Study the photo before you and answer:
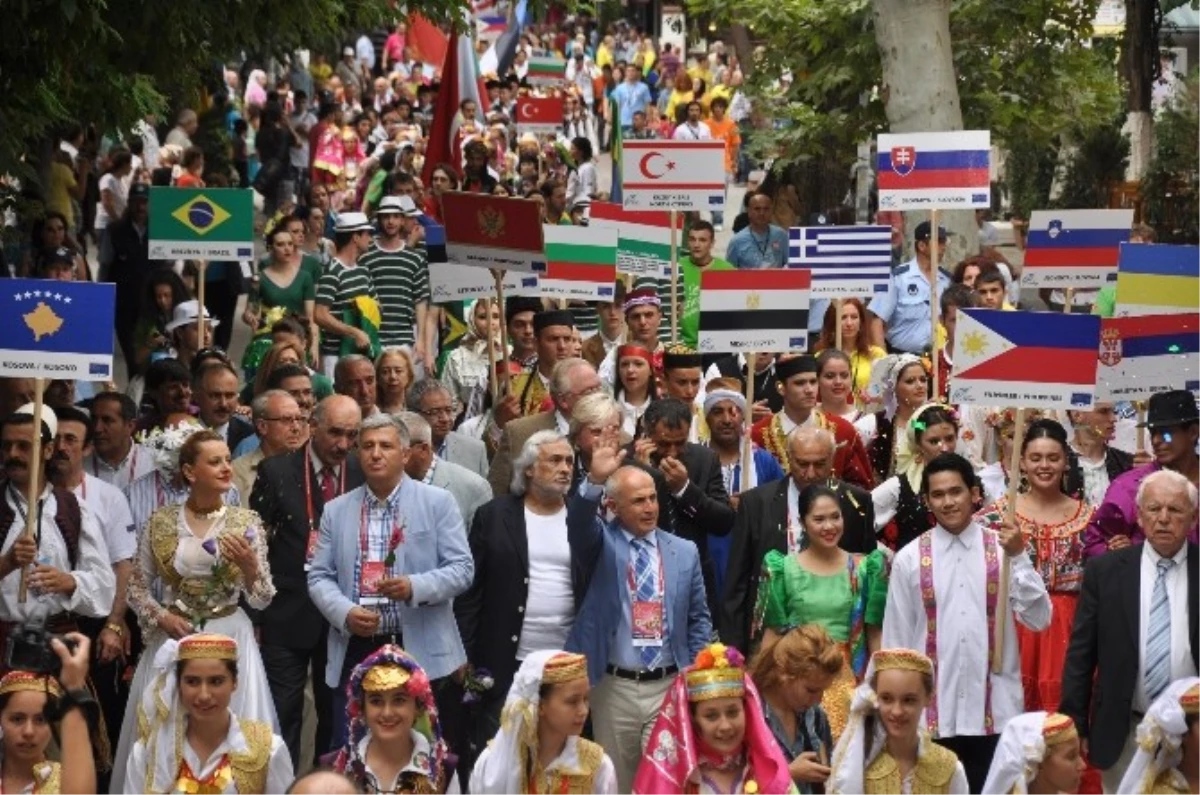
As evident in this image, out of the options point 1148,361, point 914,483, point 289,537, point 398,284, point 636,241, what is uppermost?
point 636,241

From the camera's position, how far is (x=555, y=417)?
14.4 meters

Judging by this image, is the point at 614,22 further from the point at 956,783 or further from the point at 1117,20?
the point at 956,783

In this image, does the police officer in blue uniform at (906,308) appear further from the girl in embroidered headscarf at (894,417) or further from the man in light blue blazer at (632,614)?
the man in light blue blazer at (632,614)

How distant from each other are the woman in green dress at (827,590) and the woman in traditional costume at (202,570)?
2.09 metres

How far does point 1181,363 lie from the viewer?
14312mm

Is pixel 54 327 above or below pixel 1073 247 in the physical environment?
below

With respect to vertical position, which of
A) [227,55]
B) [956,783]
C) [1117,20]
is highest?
[1117,20]

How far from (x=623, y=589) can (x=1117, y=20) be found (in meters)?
37.8

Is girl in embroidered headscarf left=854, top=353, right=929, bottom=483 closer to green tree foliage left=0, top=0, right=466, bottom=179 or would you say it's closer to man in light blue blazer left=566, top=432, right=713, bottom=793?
man in light blue blazer left=566, top=432, right=713, bottom=793

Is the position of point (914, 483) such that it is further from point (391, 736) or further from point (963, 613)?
point (391, 736)

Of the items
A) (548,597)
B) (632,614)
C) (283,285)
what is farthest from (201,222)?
(632,614)

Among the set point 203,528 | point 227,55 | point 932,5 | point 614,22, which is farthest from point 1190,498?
point 614,22

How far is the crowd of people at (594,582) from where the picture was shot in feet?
35.1

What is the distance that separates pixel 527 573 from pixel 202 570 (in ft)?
4.41
